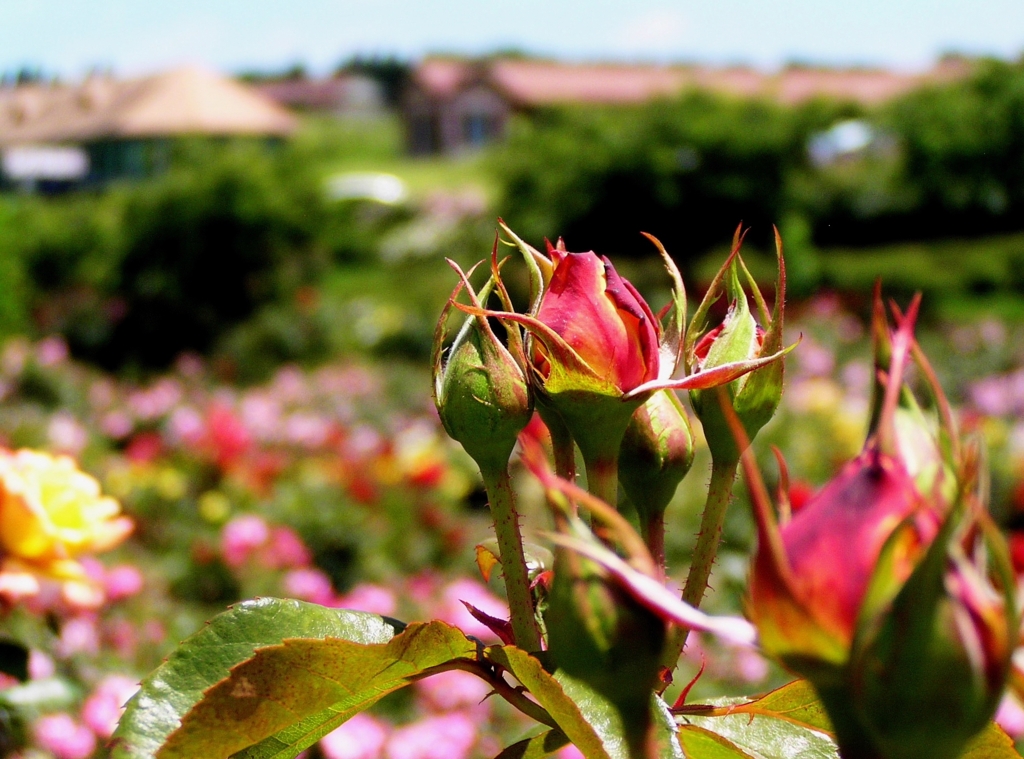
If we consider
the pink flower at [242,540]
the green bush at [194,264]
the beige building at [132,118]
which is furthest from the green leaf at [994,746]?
the beige building at [132,118]

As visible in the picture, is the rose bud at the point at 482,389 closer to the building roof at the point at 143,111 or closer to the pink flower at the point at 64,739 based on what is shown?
the pink flower at the point at 64,739

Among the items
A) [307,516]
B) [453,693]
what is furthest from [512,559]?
[307,516]

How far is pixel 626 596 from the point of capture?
242mm

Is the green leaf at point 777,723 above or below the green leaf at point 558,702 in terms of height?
below

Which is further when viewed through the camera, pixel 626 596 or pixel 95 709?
pixel 95 709

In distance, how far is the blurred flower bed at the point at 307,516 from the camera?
1.66 meters

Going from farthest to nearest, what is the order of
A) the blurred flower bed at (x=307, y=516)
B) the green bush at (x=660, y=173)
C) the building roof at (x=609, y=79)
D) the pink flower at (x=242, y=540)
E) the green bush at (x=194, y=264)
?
the building roof at (x=609, y=79) → the green bush at (x=660, y=173) → the green bush at (x=194, y=264) → the pink flower at (x=242, y=540) → the blurred flower bed at (x=307, y=516)

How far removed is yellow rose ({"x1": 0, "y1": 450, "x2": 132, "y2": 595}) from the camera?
0.74 m

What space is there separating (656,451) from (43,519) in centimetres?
51

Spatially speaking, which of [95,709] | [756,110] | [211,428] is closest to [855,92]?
[756,110]

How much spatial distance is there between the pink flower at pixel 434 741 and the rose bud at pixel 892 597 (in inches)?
59.9

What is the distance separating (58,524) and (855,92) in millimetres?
22293

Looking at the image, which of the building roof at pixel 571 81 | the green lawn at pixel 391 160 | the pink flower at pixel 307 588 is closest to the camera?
the pink flower at pixel 307 588

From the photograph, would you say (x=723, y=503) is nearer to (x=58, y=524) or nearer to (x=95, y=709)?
(x=58, y=524)
